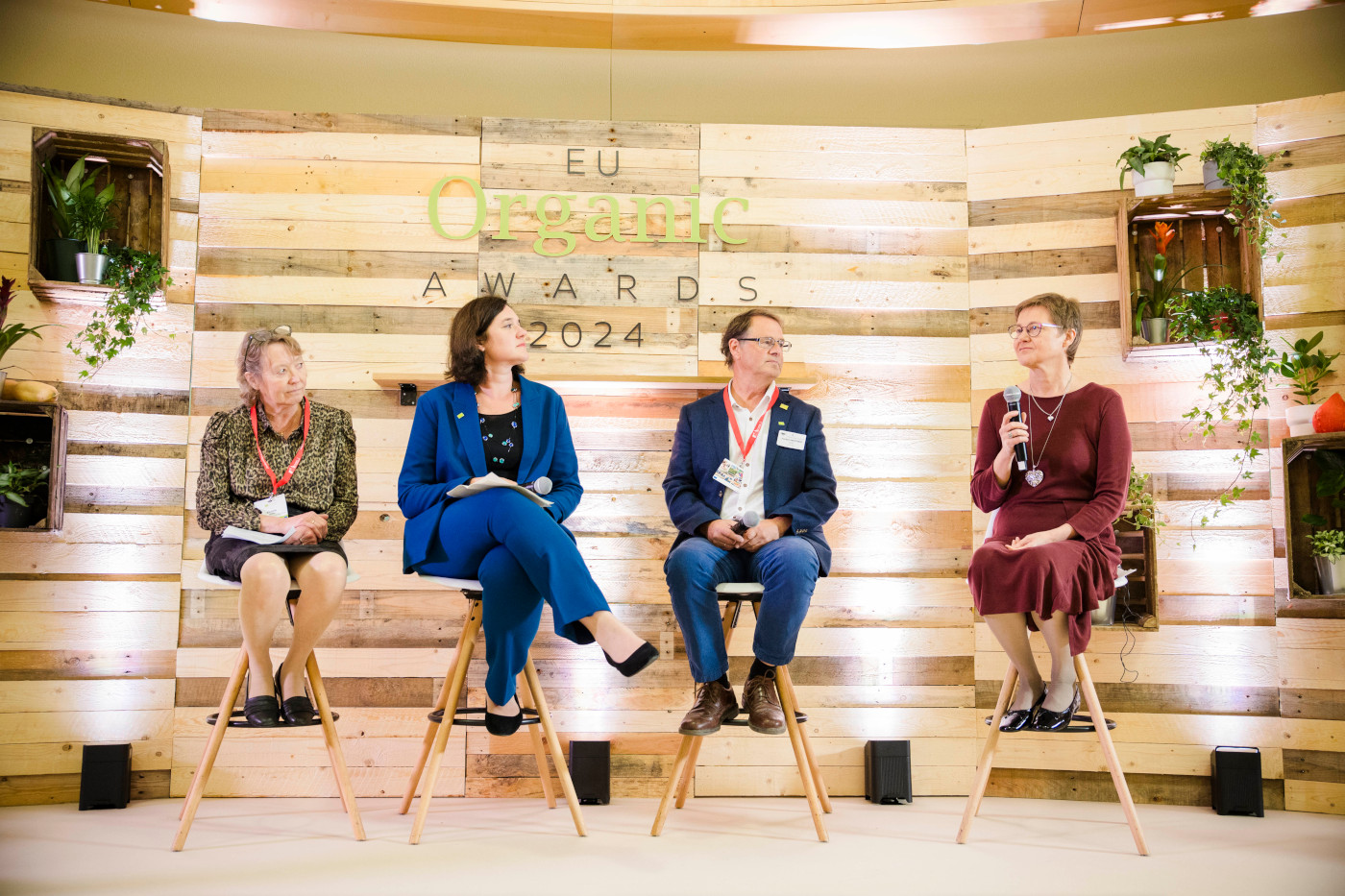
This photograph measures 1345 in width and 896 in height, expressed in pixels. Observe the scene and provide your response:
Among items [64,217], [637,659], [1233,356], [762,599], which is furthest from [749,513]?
[64,217]

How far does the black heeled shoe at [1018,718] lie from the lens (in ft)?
10.1

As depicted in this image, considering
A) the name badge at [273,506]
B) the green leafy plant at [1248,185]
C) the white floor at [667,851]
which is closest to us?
the white floor at [667,851]

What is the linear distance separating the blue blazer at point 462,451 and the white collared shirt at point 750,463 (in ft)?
1.65

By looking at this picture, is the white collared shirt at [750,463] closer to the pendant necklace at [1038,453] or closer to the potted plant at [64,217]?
the pendant necklace at [1038,453]

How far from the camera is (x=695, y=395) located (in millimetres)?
3967

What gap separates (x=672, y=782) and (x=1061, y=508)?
1.45 meters

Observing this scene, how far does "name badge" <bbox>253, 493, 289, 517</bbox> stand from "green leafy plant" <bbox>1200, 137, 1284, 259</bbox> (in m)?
A: 3.37

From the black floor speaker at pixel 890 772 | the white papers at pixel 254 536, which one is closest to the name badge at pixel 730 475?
the black floor speaker at pixel 890 772

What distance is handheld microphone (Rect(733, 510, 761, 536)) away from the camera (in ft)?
10.6

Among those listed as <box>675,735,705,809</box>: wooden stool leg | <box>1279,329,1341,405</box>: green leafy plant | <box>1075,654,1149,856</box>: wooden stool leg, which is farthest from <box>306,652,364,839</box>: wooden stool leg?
<box>1279,329,1341,405</box>: green leafy plant

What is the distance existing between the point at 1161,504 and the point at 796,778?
1.66m

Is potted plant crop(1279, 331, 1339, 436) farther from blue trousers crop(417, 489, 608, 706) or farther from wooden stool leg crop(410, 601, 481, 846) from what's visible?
wooden stool leg crop(410, 601, 481, 846)

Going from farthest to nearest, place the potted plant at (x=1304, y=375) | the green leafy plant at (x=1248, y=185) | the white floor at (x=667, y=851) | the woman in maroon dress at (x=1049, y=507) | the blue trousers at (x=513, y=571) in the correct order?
the green leafy plant at (x=1248, y=185)
the potted plant at (x=1304, y=375)
the woman in maroon dress at (x=1049, y=507)
the blue trousers at (x=513, y=571)
the white floor at (x=667, y=851)

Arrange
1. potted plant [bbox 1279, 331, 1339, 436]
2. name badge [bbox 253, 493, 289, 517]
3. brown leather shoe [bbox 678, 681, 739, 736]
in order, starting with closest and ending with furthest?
brown leather shoe [bbox 678, 681, 739, 736] → name badge [bbox 253, 493, 289, 517] → potted plant [bbox 1279, 331, 1339, 436]
